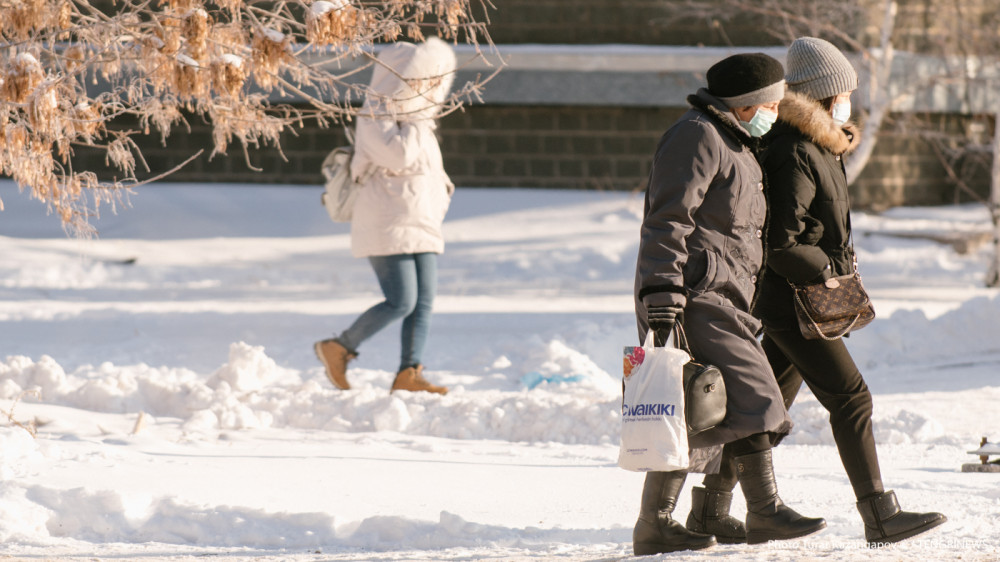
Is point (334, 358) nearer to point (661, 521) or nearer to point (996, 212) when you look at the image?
point (661, 521)

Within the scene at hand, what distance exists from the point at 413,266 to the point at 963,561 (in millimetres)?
3568

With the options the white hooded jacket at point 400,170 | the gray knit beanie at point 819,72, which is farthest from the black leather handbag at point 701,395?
the white hooded jacket at point 400,170

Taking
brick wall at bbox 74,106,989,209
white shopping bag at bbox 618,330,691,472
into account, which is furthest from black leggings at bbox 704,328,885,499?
brick wall at bbox 74,106,989,209

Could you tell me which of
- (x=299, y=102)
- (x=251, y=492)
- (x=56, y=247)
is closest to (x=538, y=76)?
(x=299, y=102)

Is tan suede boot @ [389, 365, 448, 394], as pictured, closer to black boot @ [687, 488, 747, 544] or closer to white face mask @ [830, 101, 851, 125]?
black boot @ [687, 488, 747, 544]

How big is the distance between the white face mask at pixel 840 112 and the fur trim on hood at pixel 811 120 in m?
0.10

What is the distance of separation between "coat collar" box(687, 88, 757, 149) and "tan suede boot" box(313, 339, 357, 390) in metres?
3.31

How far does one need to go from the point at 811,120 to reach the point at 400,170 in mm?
3052

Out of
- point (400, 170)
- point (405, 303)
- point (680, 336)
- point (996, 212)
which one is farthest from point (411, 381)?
point (996, 212)

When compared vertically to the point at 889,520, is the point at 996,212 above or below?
above

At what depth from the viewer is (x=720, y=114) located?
361 centimetres

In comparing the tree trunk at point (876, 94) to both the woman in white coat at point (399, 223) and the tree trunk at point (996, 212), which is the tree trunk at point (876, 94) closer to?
the tree trunk at point (996, 212)

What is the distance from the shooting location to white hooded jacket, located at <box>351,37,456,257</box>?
6.26 m

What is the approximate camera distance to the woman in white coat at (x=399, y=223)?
6344 mm
